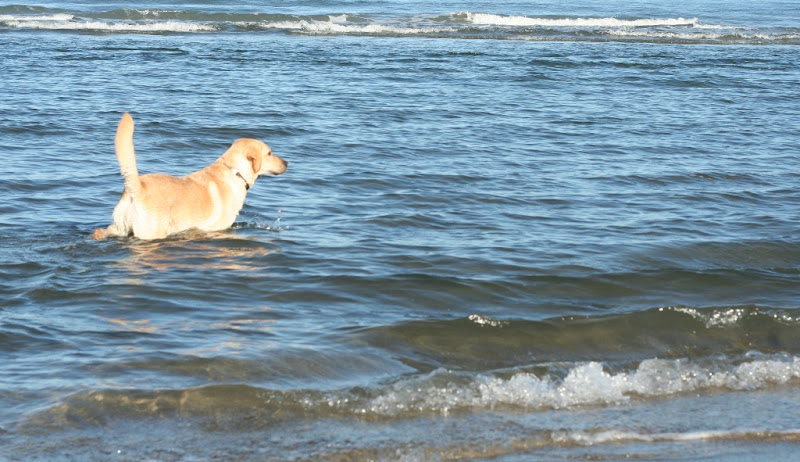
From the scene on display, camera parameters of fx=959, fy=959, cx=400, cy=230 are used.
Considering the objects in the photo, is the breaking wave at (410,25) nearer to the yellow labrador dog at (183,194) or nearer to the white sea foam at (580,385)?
the yellow labrador dog at (183,194)

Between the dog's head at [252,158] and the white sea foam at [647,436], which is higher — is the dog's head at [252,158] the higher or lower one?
the higher one

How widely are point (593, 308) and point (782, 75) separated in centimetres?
1390

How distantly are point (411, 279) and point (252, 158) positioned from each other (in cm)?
198

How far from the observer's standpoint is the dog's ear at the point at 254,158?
303 inches

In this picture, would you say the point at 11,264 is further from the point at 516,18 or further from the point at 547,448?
the point at 516,18

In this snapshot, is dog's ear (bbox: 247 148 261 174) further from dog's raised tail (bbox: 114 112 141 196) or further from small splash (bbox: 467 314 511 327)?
small splash (bbox: 467 314 511 327)

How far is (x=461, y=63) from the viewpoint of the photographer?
18.7 m

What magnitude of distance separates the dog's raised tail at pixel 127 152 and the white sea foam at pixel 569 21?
77.2 feet

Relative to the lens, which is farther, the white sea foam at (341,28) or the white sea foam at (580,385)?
the white sea foam at (341,28)

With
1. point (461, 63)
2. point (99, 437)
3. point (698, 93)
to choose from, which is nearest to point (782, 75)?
point (698, 93)

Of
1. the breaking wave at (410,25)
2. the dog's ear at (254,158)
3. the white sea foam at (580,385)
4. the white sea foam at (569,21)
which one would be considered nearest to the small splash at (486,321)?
the white sea foam at (580,385)

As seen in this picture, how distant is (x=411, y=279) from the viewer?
6.50 metres

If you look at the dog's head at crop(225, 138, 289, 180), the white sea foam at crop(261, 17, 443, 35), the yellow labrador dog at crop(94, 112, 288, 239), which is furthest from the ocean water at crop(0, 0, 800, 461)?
the white sea foam at crop(261, 17, 443, 35)

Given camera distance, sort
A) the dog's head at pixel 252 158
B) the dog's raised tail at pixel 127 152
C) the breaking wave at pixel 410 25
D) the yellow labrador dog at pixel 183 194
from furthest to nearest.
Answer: the breaking wave at pixel 410 25 → the dog's head at pixel 252 158 → the yellow labrador dog at pixel 183 194 → the dog's raised tail at pixel 127 152
